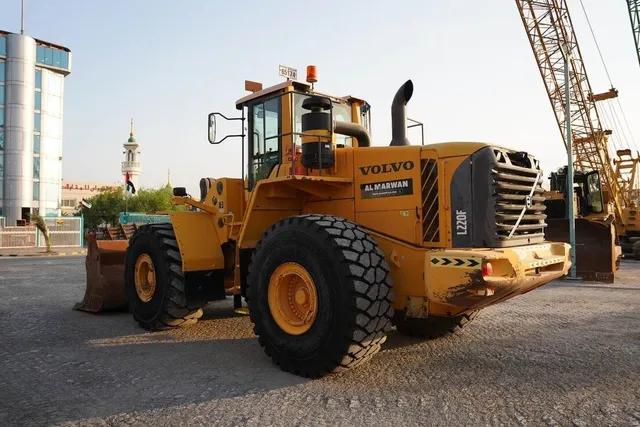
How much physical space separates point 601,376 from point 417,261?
1880 mm

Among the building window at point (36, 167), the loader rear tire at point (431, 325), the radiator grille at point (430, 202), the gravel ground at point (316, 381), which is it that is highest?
the building window at point (36, 167)

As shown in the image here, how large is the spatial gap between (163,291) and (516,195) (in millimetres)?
4251

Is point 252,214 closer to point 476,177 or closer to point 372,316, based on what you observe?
point 372,316

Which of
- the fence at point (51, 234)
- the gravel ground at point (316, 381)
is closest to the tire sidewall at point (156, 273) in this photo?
the gravel ground at point (316, 381)

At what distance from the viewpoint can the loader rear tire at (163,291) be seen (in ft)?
20.9

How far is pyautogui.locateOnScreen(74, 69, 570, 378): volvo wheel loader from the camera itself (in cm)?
437

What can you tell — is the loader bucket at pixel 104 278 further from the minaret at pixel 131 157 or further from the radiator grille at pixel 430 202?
the minaret at pixel 131 157

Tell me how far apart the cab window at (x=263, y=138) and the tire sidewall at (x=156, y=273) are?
150cm

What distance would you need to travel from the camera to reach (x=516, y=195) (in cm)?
491

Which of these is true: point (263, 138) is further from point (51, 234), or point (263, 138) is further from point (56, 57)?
point (56, 57)

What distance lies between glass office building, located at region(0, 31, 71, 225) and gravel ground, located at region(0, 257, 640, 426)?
37.9m

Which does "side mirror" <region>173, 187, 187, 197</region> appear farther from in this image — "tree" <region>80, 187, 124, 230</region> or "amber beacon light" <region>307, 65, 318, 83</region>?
"tree" <region>80, 187, 124, 230</region>

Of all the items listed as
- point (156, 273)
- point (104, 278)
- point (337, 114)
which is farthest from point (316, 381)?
point (104, 278)

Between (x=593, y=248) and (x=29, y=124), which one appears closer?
(x=593, y=248)
